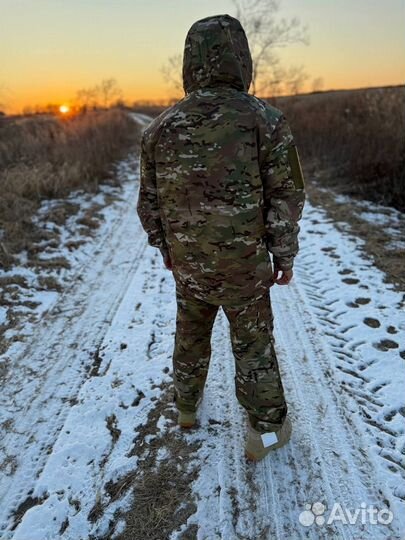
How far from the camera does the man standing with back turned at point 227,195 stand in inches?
66.7

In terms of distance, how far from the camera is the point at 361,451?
226 cm

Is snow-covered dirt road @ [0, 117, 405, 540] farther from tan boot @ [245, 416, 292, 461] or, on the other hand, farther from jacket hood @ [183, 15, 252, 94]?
jacket hood @ [183, 15, 252, 94]

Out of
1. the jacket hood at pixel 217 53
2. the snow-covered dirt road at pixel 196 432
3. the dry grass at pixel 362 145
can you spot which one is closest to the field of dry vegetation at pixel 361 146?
the dry grass at pixel 362 145

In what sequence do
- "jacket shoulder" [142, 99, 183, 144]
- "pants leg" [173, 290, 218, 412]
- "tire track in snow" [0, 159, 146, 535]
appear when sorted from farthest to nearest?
1. "tire track in snow" [0, 159, 146, 535]
2. "pants leg" [173, 290, 218, 412]
3. "jacket shoulder" [142, 99, 183, 144]

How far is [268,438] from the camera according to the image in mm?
2211

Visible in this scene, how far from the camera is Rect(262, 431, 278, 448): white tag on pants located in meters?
2.21

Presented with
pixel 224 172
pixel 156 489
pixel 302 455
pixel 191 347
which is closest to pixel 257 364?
pixel 191 347

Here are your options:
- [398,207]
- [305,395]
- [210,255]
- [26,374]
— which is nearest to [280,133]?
[210,255]

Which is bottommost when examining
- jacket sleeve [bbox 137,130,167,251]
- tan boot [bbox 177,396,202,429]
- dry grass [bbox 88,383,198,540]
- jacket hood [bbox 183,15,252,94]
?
dry grass [bbox 88,383,198,540]

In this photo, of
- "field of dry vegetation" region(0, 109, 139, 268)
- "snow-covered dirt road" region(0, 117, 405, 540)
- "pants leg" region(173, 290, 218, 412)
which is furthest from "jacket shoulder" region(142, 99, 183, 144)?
"field of dry vegetation" region(0, 109, 139, 268)

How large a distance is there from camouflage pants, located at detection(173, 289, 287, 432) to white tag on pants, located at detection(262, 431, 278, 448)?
0.03 m

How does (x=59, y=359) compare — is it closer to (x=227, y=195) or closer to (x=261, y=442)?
(x=261, y=442)

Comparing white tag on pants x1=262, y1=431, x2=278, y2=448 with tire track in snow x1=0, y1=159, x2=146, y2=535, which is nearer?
white tag on pants x1=262, y1=431, x2=278, y2=448

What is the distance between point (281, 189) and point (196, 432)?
152 cm
